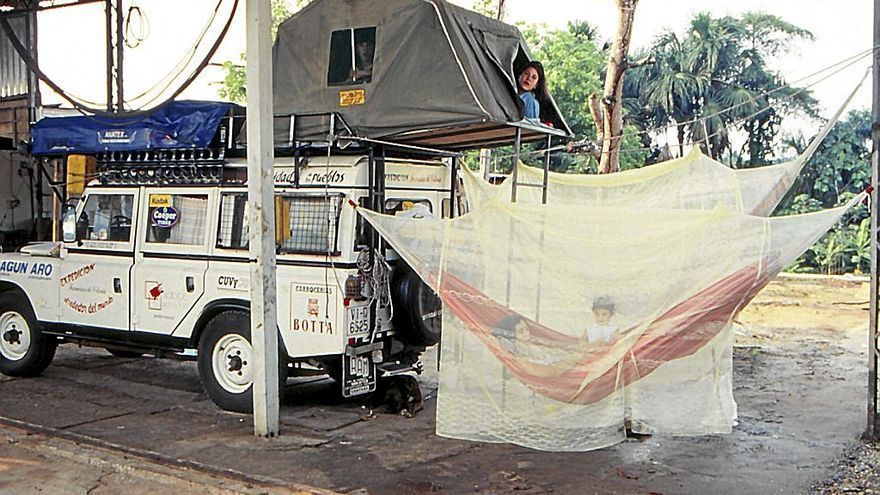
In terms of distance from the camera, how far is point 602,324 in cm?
573

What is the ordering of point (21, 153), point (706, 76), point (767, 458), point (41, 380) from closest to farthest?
point (767, 458) < point (41, 380) < point (21, 153) < point (706, 76)

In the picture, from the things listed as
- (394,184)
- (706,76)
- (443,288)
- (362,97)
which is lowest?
(443,288)

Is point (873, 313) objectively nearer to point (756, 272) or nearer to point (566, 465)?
point (756, 272)

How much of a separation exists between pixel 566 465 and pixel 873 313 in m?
2.61

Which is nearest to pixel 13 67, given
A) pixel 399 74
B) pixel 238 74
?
pixel 399 74

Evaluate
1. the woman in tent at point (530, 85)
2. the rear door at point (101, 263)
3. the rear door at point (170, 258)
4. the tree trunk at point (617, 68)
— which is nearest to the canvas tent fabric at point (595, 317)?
the woman in tent at point (530, 85)

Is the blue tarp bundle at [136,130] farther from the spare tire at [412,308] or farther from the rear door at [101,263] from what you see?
the spare tire at [412,308]

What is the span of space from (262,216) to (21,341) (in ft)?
13.2

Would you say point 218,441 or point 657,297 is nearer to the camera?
point 657,297

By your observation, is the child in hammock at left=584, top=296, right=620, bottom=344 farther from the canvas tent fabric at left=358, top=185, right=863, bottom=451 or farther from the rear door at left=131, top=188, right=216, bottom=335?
the rear door at left=131, top=188, right=216, bottom=335

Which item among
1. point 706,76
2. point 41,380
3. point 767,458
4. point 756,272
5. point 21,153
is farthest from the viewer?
point 706,76

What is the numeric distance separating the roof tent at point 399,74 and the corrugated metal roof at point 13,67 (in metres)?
7.35

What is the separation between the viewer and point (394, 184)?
7672 mm

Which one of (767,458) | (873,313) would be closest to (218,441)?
(767,458)
